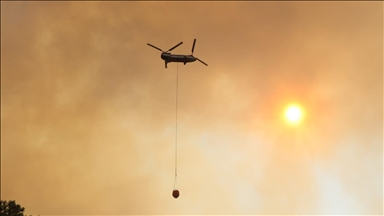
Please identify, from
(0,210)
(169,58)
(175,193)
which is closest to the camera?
(175,193)

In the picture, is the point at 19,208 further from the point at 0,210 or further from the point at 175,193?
the point at 175,193

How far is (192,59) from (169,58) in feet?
→ 9.31

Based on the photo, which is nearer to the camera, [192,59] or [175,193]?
[175,193]

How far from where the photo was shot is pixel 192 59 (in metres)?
44.8

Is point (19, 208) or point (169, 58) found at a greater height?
point (169, 58)

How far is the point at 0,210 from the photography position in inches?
2238

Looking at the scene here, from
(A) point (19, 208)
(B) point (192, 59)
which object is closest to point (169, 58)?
(B) point (192, 59)

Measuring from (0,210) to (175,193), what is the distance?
34.3 metres

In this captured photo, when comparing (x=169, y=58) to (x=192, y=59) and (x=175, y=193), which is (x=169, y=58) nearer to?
(x=192, y=59)

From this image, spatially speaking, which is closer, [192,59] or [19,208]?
[192,59]

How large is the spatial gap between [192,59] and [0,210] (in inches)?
1454

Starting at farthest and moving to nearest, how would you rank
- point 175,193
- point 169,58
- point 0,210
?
1. point 0,210
2. point 169,58
3. point 175,193

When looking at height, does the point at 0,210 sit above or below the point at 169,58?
below

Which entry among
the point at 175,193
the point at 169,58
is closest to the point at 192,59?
the point at 169,58
